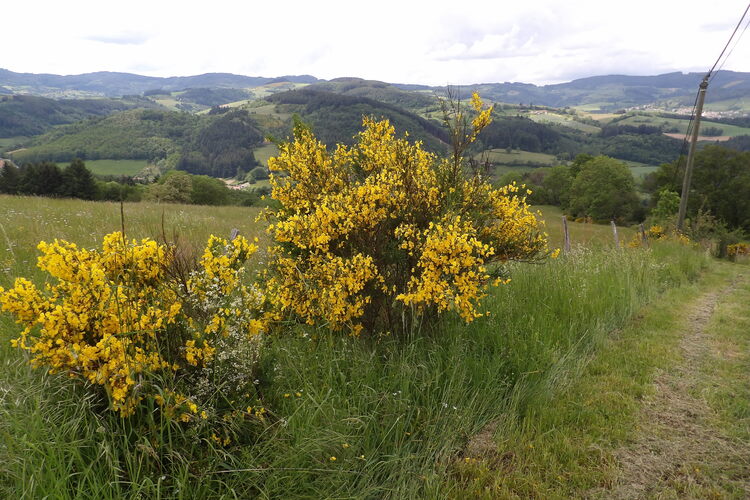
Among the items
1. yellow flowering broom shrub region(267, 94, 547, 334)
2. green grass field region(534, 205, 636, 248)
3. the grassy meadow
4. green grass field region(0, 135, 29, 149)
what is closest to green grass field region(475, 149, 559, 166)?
green grass field region(534, 205, 636, 248)

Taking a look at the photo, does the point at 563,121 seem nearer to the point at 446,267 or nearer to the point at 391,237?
the point at 391,237

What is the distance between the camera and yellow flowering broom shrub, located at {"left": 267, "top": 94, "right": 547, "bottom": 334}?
12.1ft

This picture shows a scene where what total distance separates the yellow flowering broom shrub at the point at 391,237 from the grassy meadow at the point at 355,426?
0.36 meters

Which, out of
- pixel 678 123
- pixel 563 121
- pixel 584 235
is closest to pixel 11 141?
pixel 584 235

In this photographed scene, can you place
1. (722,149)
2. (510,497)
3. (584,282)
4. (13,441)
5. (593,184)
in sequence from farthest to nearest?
(593,184) < (722,149) < (584,282) < (510,497) < (13,441)

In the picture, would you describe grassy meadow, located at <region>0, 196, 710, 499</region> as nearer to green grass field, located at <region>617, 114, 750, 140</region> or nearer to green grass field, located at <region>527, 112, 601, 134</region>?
green grass field, located at <region>527, 112, 601, 134</region>

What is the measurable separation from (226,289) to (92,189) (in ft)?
158

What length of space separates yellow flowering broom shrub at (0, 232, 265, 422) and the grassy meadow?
0.72ft

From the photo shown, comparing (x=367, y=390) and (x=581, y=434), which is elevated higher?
(x=367, y=390)

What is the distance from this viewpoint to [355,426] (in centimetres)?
304

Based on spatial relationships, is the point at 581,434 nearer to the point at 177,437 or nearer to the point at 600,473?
the point at 600,473

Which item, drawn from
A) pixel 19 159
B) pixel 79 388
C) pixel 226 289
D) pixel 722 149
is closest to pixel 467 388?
pixel 226 289

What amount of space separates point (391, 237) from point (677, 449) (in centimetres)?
323

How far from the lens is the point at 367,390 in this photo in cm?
335
